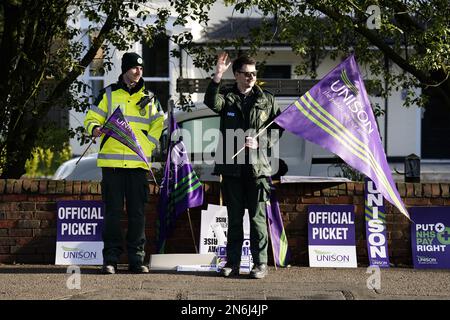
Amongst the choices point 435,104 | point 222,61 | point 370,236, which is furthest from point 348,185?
point 435,104

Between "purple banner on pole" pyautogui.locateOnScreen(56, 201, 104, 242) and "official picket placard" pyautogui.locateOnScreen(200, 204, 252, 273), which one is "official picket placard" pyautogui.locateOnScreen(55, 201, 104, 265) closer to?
"purple banner on pole" pyautogui.locateOnScreen(56, 201, 104, 242)

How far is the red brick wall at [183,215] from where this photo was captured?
→ 9695 mm

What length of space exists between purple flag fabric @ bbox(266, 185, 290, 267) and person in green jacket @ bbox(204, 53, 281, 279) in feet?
2.43

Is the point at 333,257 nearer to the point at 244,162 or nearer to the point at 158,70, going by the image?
the point at 244,162

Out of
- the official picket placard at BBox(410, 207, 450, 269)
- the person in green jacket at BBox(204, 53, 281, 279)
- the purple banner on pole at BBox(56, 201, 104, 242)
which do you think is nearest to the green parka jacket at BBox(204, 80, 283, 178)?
the person in green jacket at BBox(204, 53, 281, 279)

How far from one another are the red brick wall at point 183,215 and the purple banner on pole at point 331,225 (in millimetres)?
80

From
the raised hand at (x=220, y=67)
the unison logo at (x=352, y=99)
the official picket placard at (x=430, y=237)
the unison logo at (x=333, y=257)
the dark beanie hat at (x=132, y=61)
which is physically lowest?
the unison logo at (x=333, y=257)

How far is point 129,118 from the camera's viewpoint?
890 centimetres

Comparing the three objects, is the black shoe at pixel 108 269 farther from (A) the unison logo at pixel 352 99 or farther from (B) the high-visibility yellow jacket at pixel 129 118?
(A) the unison logo at pixel 352 99

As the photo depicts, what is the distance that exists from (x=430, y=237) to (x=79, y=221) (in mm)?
3616

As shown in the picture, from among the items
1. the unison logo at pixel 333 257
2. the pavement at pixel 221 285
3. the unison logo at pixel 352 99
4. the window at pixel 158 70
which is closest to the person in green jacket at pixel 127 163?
the pavement at pixel 221 285

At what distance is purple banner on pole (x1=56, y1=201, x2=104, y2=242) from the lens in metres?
9.65
